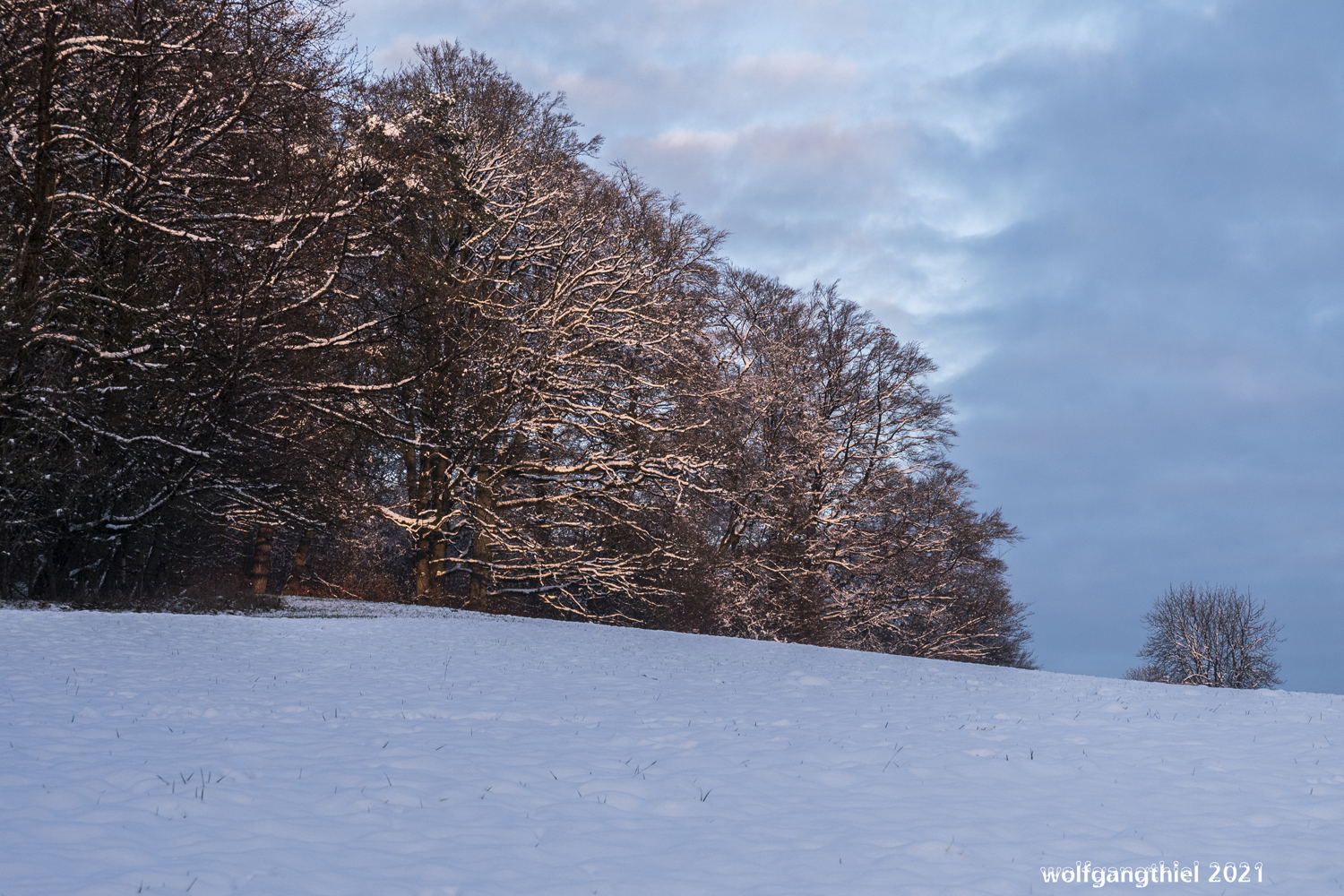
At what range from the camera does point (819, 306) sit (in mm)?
28391

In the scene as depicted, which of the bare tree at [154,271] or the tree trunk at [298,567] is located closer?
the bare tree at [154,271]

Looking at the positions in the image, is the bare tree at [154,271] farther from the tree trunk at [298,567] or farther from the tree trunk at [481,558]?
the tree trunk at [298,567]

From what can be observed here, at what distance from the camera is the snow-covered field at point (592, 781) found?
17.6 feet

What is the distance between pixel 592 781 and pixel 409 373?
574 inches

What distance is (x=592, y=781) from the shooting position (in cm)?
728

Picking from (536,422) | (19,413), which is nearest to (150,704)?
(19,413)

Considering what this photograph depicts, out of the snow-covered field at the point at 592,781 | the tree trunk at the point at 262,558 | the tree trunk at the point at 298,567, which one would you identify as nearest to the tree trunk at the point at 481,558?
the tree trunk at the point at 298,567

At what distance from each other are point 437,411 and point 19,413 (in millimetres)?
8358

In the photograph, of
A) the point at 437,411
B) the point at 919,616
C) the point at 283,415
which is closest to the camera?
the point at 283,415

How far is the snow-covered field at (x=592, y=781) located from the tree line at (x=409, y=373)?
171 inches

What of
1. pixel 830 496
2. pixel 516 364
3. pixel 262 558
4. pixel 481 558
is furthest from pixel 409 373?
pixel 830 496

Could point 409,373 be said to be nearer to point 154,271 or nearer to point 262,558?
point 154,271

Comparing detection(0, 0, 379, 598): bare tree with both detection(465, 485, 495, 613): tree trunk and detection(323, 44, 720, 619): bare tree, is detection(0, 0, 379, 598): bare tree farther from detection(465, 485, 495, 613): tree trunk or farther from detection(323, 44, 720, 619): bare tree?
detection(465, 485, 495, 613): tree trunk

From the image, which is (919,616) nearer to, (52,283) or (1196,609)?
(1196,609)
